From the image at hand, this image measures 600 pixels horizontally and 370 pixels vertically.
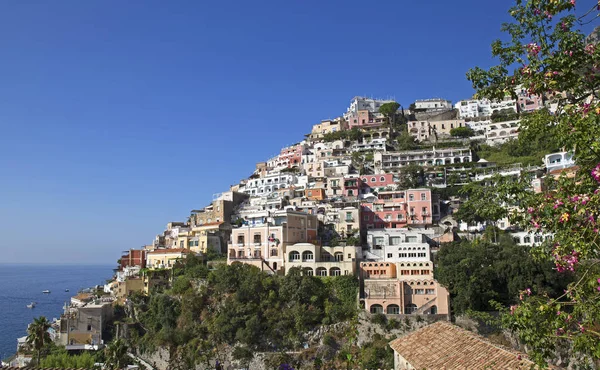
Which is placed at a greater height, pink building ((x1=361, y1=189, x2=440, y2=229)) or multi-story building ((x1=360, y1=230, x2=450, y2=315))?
pink building ((x1=361, y1=189, x2=440, y2=229))

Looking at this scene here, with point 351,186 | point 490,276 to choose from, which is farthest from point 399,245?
point 351,186

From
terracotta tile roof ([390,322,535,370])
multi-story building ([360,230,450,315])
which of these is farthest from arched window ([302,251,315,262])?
terracotta tile roof ([390,322,535,370])

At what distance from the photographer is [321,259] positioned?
43.2 meters

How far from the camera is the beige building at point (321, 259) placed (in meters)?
40.8

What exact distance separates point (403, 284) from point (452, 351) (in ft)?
67.8

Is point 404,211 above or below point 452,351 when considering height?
above

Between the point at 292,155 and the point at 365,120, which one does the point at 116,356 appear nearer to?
the point at 292,155

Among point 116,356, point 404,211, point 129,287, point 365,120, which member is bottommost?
point 116,356

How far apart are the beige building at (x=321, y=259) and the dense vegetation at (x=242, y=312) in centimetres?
123

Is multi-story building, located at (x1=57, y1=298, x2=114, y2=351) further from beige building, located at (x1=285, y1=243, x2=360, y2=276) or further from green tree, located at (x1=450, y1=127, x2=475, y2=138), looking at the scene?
green tree, located at (x1=450, y1=127, x2=475, y2=138)

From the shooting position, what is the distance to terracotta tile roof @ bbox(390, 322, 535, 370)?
15.3m

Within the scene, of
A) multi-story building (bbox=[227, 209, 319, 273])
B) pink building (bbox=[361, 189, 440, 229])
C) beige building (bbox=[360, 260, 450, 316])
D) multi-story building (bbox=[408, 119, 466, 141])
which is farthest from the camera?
multi-story building (bbox=[408, 119, 466, 141])

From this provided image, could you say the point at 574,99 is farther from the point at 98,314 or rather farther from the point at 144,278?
the point at 144,278

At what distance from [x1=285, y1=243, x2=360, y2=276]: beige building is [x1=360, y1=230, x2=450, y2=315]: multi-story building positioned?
1643 mm
